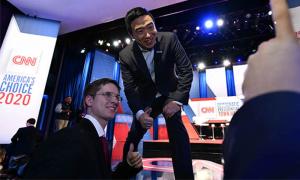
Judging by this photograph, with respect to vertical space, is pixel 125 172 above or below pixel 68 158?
below

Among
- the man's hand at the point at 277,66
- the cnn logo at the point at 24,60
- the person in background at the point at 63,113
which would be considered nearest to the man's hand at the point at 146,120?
the man's hand at the point at 277,66

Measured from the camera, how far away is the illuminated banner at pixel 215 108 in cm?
678

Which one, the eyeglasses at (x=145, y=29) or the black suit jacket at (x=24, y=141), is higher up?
the eyeglasses at (x=145, y=29)

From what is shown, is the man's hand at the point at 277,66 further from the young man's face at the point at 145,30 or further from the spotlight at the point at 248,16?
the spotlight at the point at 248,16

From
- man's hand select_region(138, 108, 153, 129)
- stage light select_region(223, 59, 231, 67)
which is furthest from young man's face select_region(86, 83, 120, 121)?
stage light select_region(223, 59, 231, 67)

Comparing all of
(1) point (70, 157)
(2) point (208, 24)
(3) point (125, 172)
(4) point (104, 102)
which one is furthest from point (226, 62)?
(1) point (70, 157)

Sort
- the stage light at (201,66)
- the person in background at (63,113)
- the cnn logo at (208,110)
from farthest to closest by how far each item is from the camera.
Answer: the stage light at (201,66), the cnn logo at (208,110), the person in background at (63,113)

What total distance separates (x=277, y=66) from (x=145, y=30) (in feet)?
4.11

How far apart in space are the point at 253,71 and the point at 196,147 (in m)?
3.19

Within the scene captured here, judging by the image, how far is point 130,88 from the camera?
1613mm

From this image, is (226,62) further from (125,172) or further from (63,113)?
(125,172)

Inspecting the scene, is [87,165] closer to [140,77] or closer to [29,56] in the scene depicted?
[140,77]

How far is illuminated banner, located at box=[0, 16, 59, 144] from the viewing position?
3588 mm

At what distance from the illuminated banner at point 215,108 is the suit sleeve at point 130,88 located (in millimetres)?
5302
